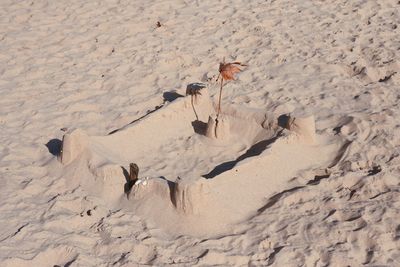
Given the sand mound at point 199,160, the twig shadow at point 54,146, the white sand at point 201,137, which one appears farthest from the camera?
the twig shadow at point 54,146

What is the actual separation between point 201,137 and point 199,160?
0.35m

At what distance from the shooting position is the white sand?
376cm

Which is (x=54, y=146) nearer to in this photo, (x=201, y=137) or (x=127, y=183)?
(x=127, y=183)

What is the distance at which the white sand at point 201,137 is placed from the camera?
3.76 m

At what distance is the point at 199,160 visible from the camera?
4.85 meters

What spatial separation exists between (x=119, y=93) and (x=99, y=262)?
285cm

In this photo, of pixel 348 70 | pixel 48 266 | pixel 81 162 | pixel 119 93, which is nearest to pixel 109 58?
pixel 119 93

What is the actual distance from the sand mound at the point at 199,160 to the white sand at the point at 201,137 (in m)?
0.01

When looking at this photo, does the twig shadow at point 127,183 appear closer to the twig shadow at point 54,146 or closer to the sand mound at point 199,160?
the sand mound at point 199,160

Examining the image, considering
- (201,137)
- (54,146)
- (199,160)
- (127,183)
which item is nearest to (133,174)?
(127,183)

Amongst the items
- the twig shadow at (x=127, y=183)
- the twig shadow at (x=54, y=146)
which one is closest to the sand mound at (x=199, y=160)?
the twig shadow at (x=127, y=183)

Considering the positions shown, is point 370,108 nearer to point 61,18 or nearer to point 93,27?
point 93,27

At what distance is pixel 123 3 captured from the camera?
333 inches

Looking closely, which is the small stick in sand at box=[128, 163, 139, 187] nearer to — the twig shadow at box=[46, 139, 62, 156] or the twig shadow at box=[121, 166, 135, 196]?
the twig shadow at box=[121, 166, 135, 196]
